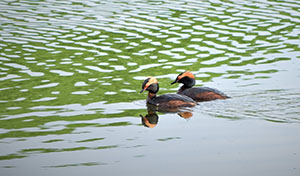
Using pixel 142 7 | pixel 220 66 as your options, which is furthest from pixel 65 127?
pixel 142 7

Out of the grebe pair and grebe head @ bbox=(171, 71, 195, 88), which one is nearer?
the grebe pair

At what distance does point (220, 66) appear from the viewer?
49.4 ft

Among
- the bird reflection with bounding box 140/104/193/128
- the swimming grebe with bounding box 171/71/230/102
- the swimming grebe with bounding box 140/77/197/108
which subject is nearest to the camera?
the bird reflection with bounding box 140/104/193/128

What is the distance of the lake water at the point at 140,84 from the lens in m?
8.63

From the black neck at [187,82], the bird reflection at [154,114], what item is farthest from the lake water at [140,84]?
the black neck at [187,82]

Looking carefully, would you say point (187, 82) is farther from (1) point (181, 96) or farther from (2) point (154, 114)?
(2) point (154, 114)

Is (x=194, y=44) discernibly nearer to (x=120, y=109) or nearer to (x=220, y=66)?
(x=220, y=66)

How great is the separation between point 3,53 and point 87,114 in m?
6.35

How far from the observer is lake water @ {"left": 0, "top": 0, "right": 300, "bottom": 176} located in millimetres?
8633

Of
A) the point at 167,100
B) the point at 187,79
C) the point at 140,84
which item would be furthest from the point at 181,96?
the point at 140,84

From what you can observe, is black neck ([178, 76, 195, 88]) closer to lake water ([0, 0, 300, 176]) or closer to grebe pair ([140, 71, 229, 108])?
grebe pair ([140, 71, 229, 108])

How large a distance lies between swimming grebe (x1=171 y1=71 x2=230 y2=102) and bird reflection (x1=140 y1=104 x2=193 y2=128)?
82cm

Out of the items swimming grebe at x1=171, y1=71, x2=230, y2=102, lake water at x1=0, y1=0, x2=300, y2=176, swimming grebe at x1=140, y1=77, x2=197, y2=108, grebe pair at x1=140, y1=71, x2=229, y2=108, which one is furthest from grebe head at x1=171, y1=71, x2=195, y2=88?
swimming grebe at x1=140, y1=77, x2=197, y2=108

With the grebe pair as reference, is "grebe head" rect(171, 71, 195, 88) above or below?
above
